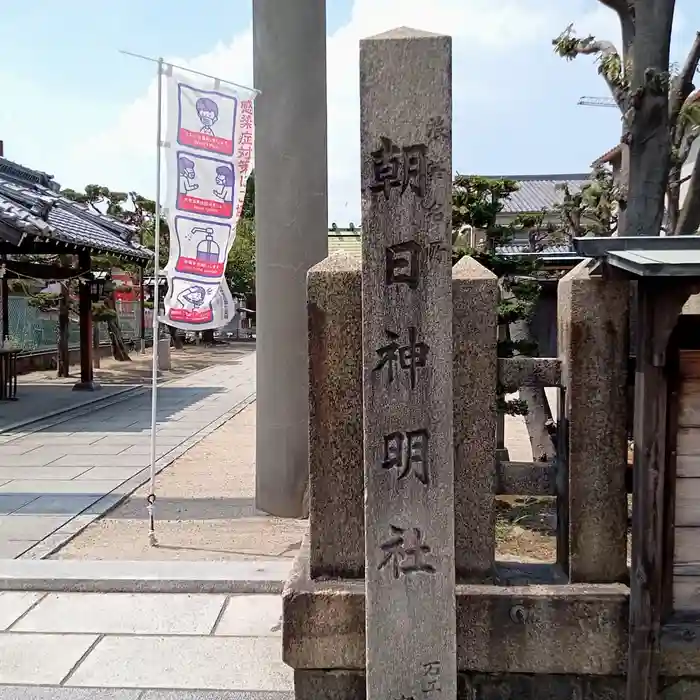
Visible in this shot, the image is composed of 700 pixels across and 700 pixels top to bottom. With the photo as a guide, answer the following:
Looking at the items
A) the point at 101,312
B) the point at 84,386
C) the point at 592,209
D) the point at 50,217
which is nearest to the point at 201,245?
the point at 592,209

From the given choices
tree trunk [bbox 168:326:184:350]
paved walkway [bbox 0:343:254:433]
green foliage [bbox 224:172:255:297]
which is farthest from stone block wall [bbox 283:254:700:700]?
green foliage [bbox 224:172:255:297]

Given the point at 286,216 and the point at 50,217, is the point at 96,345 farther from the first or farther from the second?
the point at 286,216

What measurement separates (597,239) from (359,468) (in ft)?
4.93

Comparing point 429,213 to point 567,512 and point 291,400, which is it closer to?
point 567,512

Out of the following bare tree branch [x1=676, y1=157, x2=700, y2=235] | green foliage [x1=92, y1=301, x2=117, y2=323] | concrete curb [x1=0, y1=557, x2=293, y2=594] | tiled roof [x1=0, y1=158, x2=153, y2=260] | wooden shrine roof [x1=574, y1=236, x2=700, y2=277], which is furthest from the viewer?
green foliage [x1=92, y1=301, x2=117, y2=323]

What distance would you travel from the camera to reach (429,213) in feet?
9.37

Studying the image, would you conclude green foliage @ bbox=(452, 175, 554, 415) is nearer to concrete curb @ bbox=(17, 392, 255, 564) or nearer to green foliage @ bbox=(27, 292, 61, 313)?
concrete curb @ bbox=(17, 392, 255, 564)

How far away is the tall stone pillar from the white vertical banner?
0.64m

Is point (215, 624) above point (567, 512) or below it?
below

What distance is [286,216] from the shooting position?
21.2 ft

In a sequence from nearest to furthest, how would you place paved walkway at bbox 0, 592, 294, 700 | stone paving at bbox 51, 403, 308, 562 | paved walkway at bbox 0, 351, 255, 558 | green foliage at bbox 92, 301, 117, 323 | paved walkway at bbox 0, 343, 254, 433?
paved walkway at bbox 0, 592, 294, 700 → stone paving at bbox 51, 403, 308, 562 → paved walkway at bbox 0, 351, 255, 558 → paved walkway at bbox 0, 343, 254, 433 → green foliage at bbox 92, 301, 117, 323

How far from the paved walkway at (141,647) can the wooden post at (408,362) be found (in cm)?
107

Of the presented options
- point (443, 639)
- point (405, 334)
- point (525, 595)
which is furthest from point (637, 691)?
point (405, 334)

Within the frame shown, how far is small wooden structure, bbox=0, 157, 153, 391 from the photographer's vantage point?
11.8 meters
